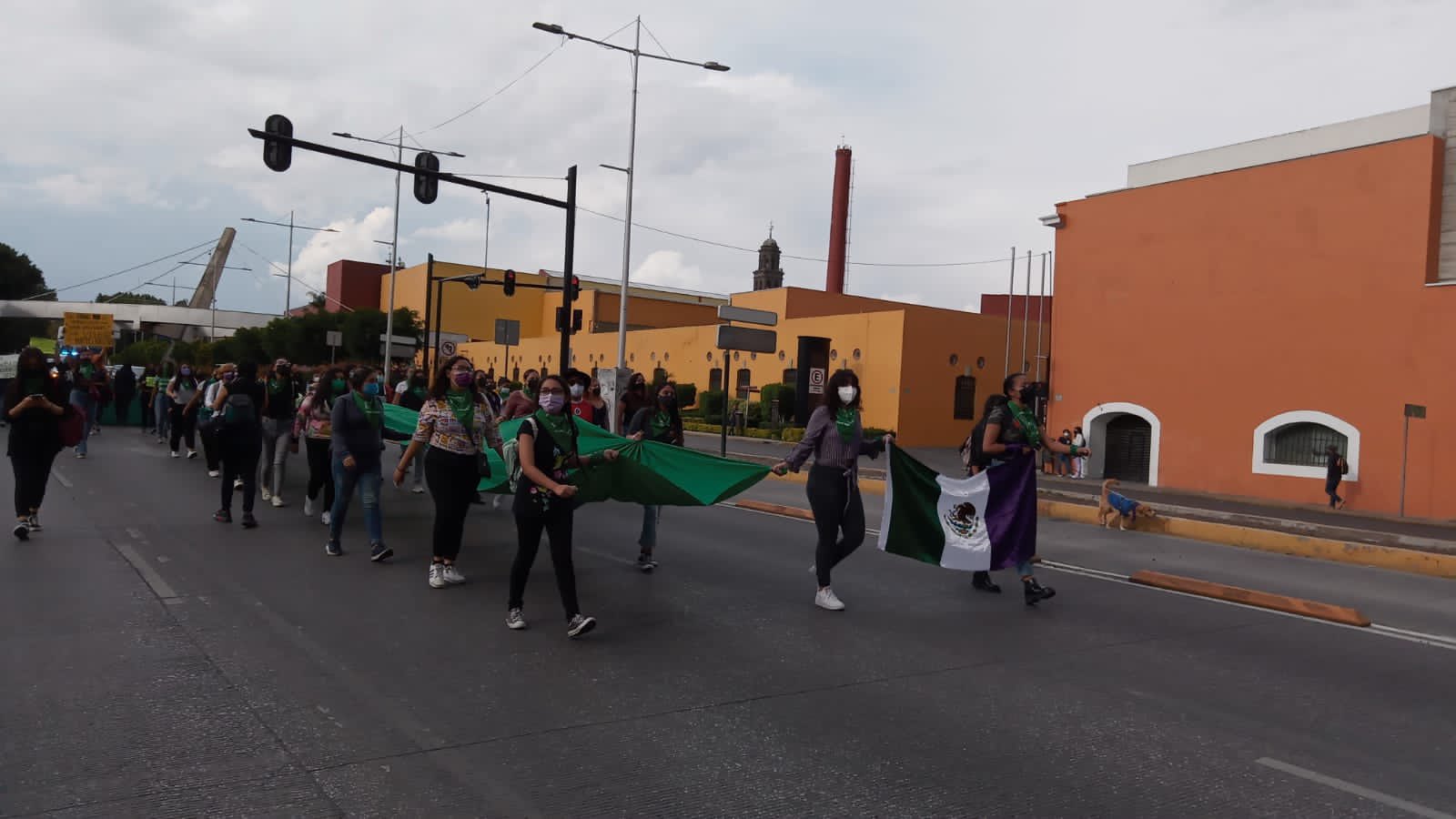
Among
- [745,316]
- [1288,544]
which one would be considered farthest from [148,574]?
[745,316]

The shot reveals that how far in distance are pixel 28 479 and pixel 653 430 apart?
6020mm

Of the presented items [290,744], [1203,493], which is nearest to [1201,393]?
[1203,493]

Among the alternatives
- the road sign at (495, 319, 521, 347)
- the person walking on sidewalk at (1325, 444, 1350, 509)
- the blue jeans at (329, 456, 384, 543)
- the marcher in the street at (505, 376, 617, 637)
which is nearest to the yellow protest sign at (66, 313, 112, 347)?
the road sign at (495, 319, 521, 347)

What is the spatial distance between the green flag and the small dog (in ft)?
26.4

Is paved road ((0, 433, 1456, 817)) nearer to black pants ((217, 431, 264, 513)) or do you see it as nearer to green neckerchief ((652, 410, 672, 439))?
green neckerchief ((652, 410, 672, 439))

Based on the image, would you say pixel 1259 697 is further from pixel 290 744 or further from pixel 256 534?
pixel 256 534

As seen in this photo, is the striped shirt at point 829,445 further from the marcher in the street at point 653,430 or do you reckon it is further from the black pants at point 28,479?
the black pants at point 28,479

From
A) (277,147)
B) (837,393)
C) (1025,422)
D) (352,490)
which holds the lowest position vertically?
(352,490)

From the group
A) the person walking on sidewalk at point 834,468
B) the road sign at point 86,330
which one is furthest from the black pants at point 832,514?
the road sign at point 86,330

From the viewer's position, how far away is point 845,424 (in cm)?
782

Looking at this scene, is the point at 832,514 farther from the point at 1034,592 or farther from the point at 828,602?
the point at 1034,592

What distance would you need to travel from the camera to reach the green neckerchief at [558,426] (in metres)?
6.68

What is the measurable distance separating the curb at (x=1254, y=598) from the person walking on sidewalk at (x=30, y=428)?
10.6 meters

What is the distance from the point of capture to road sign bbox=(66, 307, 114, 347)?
49219 millimetres
